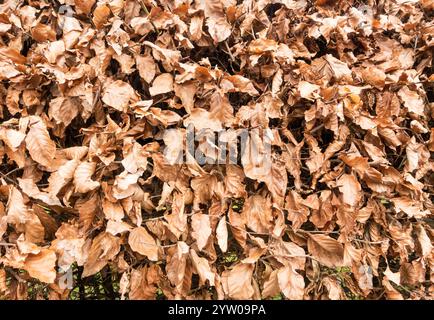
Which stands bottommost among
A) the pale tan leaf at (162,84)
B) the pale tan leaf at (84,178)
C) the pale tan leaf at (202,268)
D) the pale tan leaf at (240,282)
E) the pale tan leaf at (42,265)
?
the pale tan leaf at (240,282)

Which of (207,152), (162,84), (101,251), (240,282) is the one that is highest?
(162,84)

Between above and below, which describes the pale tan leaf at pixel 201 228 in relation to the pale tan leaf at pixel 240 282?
above

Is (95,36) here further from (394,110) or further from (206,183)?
(394,110)

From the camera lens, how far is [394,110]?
2.09 m

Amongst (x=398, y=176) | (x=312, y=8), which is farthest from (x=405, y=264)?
(x=312, y=8)

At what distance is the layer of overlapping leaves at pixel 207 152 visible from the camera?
1755 mm

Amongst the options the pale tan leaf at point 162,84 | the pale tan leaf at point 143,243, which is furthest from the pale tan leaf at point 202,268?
the pale tan leaf at point 162,84

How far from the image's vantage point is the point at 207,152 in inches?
71.2

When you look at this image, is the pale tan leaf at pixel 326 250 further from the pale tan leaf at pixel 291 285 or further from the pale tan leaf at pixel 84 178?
the pale tan leaf at pixel 84 178

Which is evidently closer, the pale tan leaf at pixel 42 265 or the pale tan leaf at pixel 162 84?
the pale tan leaf at pixel 42 265

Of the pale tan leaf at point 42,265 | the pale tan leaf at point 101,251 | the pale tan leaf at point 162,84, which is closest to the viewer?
the pale tan leaf at point 42,265

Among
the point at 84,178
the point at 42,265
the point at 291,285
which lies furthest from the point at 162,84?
the point at 291,285

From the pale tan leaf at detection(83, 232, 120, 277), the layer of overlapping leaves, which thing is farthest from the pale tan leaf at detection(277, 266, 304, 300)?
the pale tan leaf at detection(83, 232, 120, 277)

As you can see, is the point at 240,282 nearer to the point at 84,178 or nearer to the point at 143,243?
the point at 143,243
